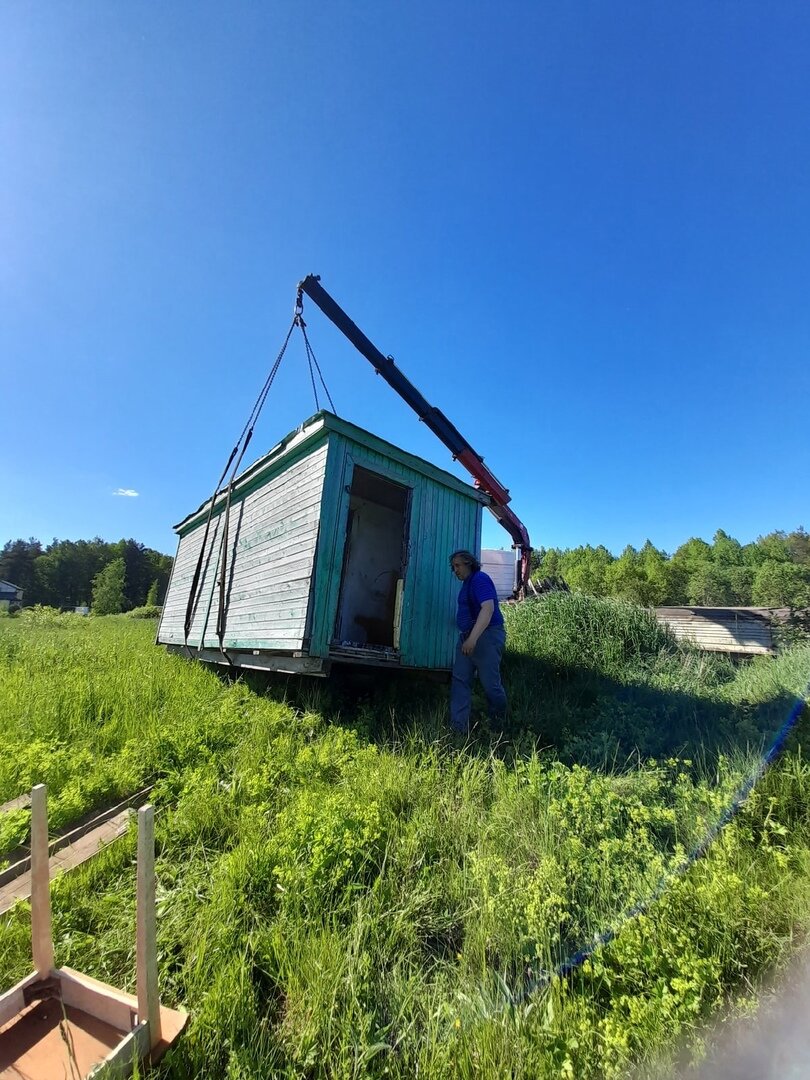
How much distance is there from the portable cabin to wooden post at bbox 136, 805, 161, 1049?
3.43 m

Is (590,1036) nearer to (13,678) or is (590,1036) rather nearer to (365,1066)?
(365,1066)

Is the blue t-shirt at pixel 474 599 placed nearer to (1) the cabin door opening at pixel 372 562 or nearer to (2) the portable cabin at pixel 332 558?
(2) the portable cabin at pixel 332 558

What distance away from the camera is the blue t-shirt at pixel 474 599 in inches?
197

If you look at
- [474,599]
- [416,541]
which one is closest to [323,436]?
[416,541]

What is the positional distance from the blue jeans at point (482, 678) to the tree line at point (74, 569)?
64.4 meters

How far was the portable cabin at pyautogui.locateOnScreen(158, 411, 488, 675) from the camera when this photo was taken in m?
5.32

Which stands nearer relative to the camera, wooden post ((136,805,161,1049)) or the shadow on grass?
wooden post ((136,805,161,1049))

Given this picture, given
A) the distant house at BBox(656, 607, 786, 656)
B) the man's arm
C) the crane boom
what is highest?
the crane boom

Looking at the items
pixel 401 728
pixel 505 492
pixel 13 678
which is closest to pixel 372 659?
pixel 401 728

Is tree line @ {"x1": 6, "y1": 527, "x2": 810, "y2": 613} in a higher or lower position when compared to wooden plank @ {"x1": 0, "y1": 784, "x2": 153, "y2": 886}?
higher

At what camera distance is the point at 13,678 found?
5.96 meters

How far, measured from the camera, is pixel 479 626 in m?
4.73

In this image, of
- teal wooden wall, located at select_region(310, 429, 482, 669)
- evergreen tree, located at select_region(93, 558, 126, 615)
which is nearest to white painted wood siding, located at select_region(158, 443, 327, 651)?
teal wooden wall, located at select_region(310, 429, 482, 669)

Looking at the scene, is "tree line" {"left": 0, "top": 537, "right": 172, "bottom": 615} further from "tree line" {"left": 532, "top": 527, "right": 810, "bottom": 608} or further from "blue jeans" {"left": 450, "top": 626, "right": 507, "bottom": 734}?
"blue jeans" {"left": 450, "top": 626, "right": 507, "bottom": 734}
